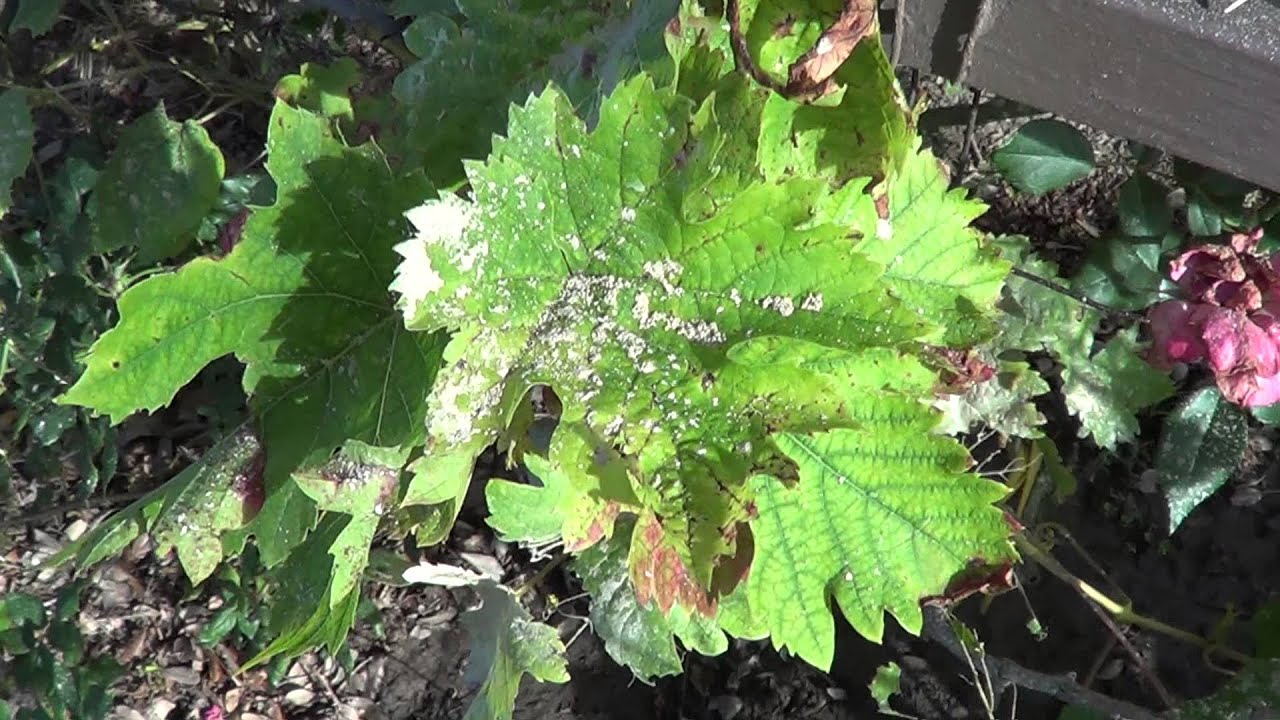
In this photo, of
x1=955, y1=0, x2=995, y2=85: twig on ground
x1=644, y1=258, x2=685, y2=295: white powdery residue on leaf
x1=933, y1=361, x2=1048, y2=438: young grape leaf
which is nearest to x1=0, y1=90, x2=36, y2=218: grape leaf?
x1=644, y1=258, x2=685, y2=295: white powdery residue on leaf

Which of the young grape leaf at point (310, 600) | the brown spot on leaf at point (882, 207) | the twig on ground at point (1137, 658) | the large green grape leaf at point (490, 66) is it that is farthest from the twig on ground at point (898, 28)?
the twig on ground at point (1137, 658)

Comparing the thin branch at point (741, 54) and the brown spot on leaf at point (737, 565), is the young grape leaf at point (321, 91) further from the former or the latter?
the brown spot on leaf at point (737, 565)

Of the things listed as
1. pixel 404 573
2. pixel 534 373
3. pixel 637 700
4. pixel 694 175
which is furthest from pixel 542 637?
pixel 637 700

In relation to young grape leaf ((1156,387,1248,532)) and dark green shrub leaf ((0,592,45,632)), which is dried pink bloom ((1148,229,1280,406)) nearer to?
young grape leaf ((1156,387,1248,532))

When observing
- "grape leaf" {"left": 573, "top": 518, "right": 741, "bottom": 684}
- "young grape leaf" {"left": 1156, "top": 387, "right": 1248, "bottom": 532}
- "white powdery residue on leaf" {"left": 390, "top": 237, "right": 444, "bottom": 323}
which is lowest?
"grape leaf" {"left": 573, "top": 518, "right": 741, "bottom": 684}

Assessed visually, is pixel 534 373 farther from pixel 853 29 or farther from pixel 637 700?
pixel 637 700

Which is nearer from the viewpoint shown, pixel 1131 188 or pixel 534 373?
pixel 534 373
